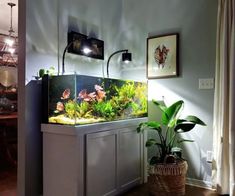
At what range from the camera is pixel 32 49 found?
2418 millimetres

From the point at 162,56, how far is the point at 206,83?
0.69m

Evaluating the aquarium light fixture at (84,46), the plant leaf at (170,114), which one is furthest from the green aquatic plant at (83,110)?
the plant leaf at (170,114)

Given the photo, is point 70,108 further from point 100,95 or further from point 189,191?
point 189,191

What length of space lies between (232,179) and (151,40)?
197cm

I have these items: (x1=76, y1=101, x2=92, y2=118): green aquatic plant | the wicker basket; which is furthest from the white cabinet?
the wicker basket

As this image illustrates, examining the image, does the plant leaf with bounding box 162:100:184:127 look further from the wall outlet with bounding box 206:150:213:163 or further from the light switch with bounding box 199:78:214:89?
the wall outlet with bounding box 206:150:213:163

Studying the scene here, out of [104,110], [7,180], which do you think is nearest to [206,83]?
[104,110]

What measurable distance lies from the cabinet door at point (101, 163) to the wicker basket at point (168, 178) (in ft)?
1.46

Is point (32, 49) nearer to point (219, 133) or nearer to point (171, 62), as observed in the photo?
point (171, 62)

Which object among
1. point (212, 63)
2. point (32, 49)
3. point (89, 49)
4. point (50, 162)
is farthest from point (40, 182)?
point (212, 63)

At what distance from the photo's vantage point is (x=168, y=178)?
2531mm

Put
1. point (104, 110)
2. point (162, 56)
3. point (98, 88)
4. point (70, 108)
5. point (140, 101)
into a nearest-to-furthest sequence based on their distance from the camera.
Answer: point (70, 108) < point (98, 88) < point (104, 110) < point (140, 101) < point (162, 56)

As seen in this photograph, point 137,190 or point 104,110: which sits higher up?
point 104,110

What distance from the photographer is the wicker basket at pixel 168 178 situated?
8.28 feet
